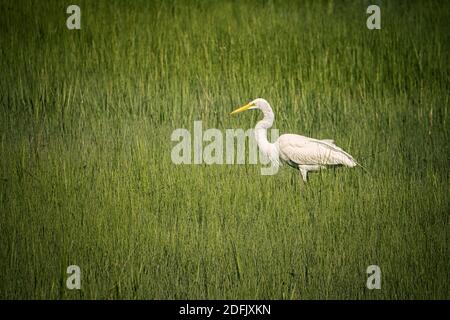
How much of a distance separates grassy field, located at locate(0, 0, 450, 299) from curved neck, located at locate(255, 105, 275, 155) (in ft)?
1.01

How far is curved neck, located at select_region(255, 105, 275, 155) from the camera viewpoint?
7090 mm

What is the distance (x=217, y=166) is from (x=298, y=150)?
2.25 feet

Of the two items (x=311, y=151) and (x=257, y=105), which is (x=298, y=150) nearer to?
(x=311, y=151)

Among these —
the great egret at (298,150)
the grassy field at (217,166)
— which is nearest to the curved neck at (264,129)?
the great egret at (298,150)

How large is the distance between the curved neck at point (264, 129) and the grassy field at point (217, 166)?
307mm

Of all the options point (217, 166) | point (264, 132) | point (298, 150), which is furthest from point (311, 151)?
point (217, 166)

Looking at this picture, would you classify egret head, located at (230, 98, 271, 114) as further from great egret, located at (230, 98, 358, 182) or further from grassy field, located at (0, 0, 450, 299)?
grassy field, located at (0, 0, 450, 299)

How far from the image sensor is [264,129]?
283 inches

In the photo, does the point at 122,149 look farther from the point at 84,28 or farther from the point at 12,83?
the point at 84,28

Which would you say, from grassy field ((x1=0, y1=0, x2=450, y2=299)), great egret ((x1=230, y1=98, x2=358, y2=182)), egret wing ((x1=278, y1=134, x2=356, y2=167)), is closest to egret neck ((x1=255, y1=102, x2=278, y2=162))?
great egret ((x1=230, y1=98, x2=358, y2=182))

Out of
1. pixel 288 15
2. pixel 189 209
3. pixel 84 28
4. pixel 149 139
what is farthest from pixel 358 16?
pixel 189 209

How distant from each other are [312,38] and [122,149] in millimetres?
2872

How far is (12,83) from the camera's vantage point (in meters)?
8.12

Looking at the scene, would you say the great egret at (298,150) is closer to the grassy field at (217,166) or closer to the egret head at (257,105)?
the egret head at (257,105)
